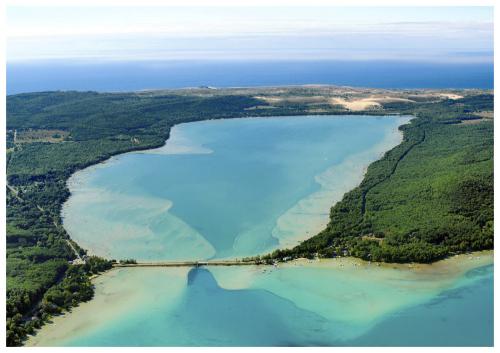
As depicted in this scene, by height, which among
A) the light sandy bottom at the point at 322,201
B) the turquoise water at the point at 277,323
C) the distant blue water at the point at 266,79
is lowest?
the turquoise water at the point at 277,323

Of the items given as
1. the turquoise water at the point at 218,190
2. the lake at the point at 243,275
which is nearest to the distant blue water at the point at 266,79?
the turquoise water at the point at 218,190

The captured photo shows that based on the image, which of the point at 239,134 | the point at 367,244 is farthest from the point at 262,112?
the point at 367,244

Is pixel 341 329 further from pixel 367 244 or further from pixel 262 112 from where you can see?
pixel 262 112

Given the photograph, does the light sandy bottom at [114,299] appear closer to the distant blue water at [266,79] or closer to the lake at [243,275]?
the lake at [243,275]

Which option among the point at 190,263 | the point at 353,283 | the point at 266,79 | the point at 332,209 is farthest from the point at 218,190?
the point at 266,79

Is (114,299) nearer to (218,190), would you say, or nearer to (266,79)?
(218,190)

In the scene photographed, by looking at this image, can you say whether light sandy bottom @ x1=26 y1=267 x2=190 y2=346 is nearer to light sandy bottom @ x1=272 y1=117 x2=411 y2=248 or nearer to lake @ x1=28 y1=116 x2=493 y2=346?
lake @ x1=28 y1=116 x2=493 y2=346

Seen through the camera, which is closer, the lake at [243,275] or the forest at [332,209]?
the lake at [243,275]
